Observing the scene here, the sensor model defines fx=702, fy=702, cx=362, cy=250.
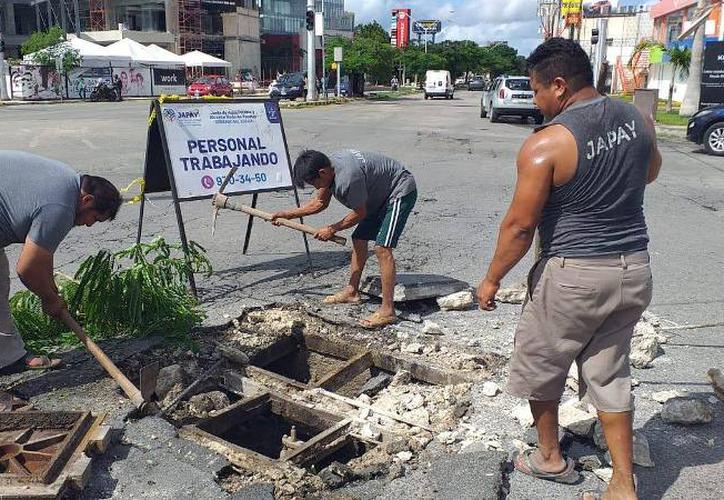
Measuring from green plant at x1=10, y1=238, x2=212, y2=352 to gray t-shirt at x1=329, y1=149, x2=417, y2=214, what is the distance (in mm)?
1446

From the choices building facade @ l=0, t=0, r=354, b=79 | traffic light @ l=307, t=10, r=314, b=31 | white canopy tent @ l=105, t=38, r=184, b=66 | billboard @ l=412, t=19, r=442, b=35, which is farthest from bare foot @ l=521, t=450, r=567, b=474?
billboard @ l=412, t=19, r=442, b=35

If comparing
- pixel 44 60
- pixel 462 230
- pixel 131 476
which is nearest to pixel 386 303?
pixel 131 476

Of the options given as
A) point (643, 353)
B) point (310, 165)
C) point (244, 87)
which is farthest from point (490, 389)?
point (244, 87)

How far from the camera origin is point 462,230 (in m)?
8.53

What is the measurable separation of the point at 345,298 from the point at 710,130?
13.3m

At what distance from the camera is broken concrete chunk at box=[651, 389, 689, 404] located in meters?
4.15

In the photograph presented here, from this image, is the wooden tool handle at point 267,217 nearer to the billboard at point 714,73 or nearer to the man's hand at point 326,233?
the man's hand at point 326,233

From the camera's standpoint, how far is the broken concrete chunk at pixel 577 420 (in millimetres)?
3684

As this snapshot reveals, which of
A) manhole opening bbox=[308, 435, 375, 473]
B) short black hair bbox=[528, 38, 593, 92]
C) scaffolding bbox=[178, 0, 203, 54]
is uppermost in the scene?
scaffolding bbox=[178, 0, 203, 54]

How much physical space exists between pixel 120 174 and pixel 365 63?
35.5 meters

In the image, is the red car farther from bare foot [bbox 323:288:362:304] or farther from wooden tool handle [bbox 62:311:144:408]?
wooden tool handle [bbox 62:311:144:408]

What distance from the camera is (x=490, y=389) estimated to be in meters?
4.21

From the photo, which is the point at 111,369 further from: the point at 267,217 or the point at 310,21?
the point at 310,21

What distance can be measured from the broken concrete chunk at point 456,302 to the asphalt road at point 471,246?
10 cm
